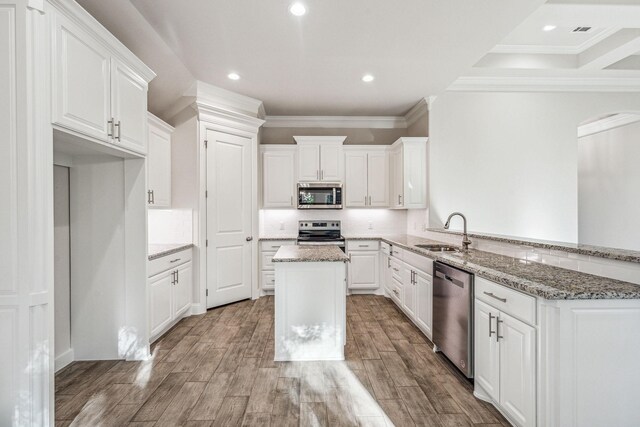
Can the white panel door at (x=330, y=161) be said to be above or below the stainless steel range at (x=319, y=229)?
above

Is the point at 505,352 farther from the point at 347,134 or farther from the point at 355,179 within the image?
the point at 347,134

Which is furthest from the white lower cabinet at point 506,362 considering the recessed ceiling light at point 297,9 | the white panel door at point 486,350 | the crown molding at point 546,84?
the crown molding at point 546,84

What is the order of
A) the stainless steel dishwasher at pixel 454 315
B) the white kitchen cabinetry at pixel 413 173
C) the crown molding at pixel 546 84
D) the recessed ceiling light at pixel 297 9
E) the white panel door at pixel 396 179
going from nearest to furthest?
the stainless steel dishwasher at pixel 454 315 → the recessed ceiling light at pixel 297 9 → the crown molding at pixel 546 84 → the white kitchen cabinetry at pixel 413 173 → the white panel door at pixel 396 179

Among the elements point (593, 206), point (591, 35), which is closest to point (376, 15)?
point (591, 35)

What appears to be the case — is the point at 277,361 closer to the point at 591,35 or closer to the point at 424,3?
the point at 424,3

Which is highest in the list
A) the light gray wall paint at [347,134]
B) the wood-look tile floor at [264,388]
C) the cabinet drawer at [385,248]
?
the light gray wall paint at [347,134]

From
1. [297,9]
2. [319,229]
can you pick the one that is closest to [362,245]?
[319,229]

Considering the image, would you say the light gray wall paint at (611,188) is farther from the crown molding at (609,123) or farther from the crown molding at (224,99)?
the crown molding at (224,99)

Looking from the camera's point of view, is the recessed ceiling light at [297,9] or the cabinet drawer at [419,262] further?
the cabinet drawer at [419,262]

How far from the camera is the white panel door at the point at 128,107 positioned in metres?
2.26

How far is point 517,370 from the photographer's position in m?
1.71

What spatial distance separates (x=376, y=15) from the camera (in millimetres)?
2514

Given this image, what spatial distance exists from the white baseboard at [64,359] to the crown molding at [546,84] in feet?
17.1

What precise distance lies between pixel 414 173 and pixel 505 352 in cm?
307
